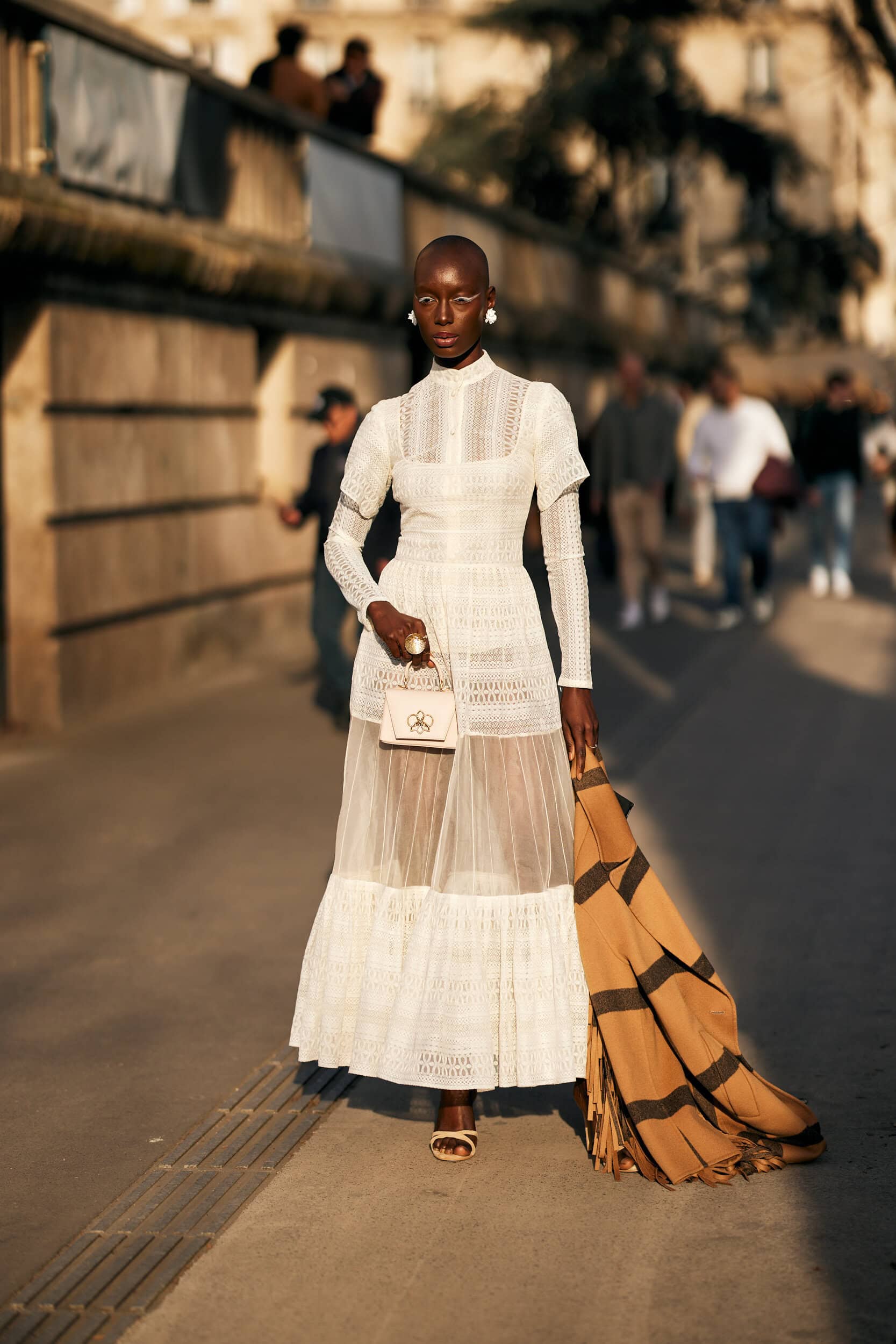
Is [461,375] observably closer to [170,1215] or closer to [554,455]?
[554,455]

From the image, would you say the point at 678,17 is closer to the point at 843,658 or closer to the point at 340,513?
the point at 843,658

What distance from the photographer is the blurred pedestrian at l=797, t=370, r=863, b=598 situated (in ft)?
60.7

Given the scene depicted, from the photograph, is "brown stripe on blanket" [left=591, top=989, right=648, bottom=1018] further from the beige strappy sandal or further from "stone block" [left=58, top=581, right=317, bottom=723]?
"stone block" [left=58, top=581, right=317, bottom=723]

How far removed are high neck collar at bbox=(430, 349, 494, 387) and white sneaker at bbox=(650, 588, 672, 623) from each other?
12.2 m

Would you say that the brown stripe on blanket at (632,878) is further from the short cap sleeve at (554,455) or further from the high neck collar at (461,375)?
the high neck collar at (461,375)

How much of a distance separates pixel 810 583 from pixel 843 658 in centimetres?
617

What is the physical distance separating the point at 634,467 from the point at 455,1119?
12.3m

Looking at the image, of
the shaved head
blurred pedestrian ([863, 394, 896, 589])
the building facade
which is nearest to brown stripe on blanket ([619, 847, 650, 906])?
the shaved head

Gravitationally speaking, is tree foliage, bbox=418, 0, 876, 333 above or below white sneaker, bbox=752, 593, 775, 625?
above

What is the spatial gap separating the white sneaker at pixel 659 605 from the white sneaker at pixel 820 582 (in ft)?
6.92

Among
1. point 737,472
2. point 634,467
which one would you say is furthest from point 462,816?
point 634,467

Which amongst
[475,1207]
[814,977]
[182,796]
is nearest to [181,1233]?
[475,1207]

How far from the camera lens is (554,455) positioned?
4516mm

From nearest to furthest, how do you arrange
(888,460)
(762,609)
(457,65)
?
(762,609), (888,460), (457,65)
